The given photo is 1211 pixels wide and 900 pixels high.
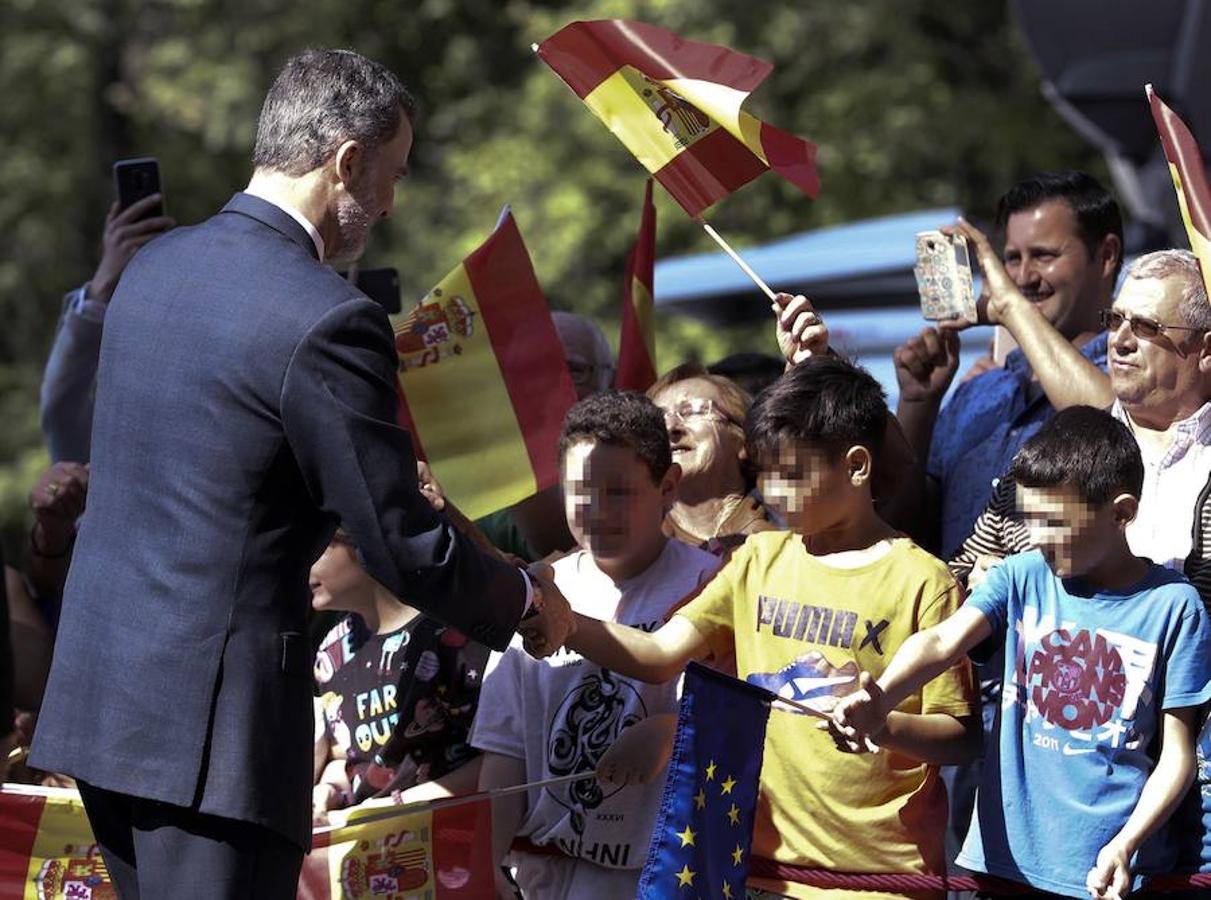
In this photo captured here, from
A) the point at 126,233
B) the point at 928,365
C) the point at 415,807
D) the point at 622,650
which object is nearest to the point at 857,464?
the point at 622,650

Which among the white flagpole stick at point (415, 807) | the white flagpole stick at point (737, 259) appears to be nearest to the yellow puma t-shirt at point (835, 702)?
the white flagpole stick at point (415, 807)

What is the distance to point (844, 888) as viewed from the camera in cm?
372

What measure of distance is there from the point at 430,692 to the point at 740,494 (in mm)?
952

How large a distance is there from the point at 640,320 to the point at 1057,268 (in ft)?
3.83

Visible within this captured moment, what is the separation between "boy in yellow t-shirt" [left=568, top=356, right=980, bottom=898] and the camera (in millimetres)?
3770

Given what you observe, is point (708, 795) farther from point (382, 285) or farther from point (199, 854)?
point (382, 285)

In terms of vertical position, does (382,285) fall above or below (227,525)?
above

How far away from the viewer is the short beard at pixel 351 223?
11.6 ft

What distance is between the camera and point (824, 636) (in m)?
3.81

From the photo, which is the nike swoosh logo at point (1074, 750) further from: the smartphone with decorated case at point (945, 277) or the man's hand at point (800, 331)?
the smartphone with decorated case at point (945, 277)

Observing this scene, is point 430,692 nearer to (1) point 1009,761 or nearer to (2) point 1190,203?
(1) point 1009,761

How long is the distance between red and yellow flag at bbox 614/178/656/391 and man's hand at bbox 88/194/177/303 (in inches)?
50.8

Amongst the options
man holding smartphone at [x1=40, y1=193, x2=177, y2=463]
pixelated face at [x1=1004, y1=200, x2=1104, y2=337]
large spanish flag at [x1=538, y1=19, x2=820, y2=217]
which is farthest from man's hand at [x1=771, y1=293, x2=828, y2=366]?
man holding smartphone at [x1=40, y1=193, x2=177, y2=463]

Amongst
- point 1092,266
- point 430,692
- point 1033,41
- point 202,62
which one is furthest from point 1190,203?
point 202,62
